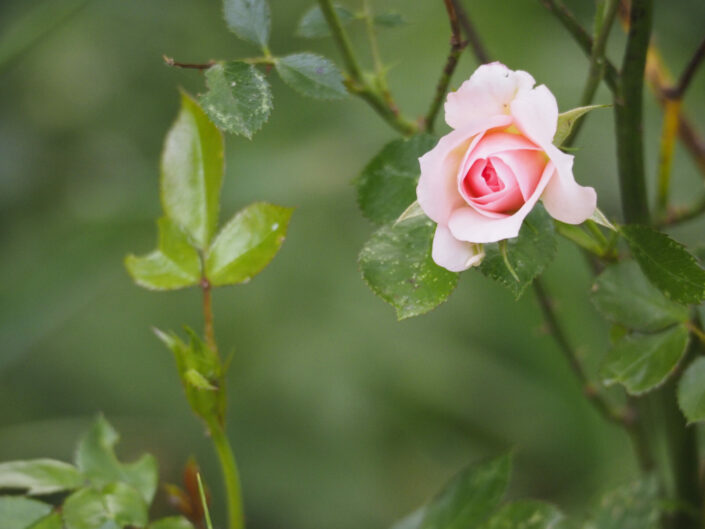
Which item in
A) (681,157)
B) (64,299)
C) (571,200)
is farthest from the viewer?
(681,157)

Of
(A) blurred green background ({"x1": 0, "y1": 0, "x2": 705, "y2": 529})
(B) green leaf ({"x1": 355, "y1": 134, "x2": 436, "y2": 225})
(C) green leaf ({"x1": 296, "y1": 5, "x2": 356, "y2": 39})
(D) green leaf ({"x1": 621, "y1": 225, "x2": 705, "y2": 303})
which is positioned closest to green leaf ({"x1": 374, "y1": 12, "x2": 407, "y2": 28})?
(C) green leaf ({"x1": 296, "y1": 5, "x2": 356, "y2": 39})

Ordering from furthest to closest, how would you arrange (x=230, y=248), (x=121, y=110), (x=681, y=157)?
(x=121, y=110)
(x=681, y=157)
(x=230, y=248)

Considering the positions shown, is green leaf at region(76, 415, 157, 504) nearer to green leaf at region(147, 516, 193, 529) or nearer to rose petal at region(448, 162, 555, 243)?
green leaf at region(147, 516, 193, 529)

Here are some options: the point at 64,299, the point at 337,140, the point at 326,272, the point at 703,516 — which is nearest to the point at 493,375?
the point at 326,272

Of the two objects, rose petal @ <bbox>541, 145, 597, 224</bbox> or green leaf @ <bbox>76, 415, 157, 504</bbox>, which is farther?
green leaf @ <bbox>76, 415, 157, 504</bbox>

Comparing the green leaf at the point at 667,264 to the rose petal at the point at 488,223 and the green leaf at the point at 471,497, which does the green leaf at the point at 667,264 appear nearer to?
the rose petal at the point at 488,223

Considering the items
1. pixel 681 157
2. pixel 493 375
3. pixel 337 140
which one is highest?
pixel 337 140

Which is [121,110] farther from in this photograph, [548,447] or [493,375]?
[548,447]
